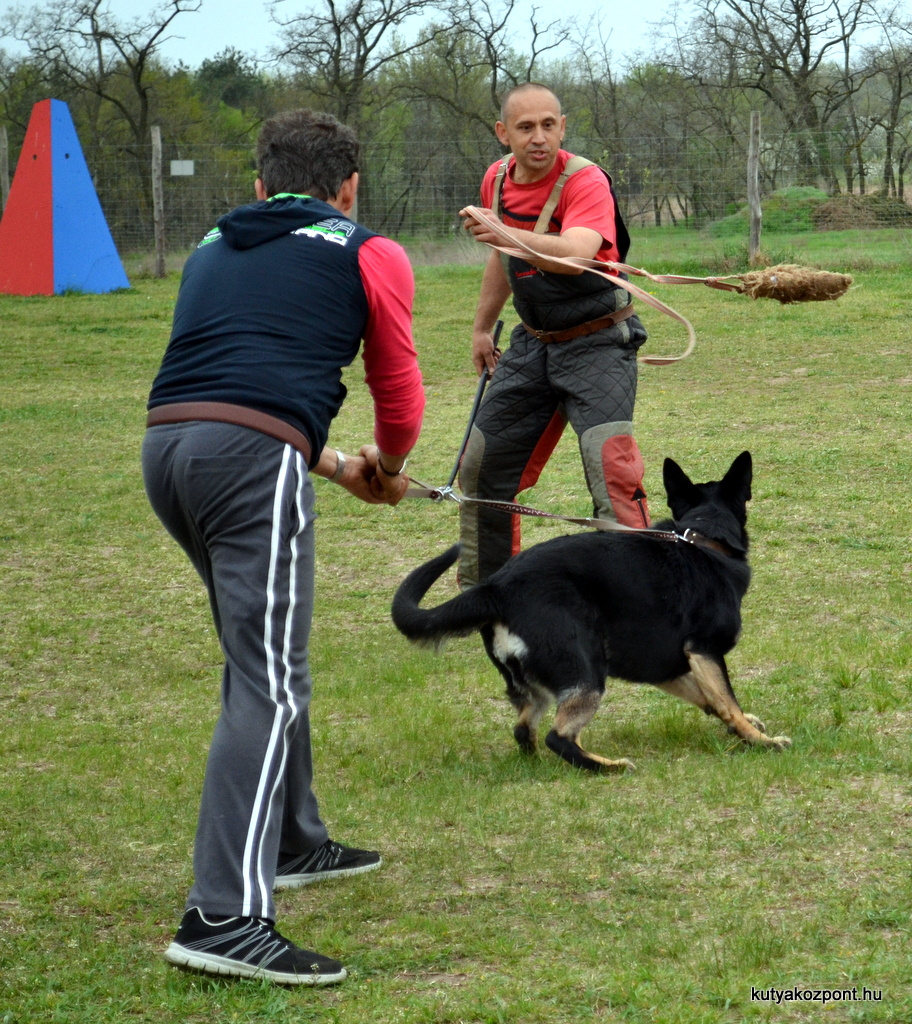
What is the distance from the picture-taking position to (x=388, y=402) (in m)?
3.05

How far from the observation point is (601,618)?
4.04 m

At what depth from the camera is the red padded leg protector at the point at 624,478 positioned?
4895 millimetres

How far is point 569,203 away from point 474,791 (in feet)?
7.83

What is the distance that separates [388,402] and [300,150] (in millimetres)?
650

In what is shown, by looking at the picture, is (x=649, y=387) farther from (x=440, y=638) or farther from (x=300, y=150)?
(x=300, y=150)

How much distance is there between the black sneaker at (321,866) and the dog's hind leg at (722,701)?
146 cm

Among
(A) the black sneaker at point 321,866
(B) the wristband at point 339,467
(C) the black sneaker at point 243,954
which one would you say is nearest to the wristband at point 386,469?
(B) the wristband at point 339,467

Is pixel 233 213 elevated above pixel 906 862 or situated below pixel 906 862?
above

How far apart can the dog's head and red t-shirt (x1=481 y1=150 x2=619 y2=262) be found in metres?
0.96

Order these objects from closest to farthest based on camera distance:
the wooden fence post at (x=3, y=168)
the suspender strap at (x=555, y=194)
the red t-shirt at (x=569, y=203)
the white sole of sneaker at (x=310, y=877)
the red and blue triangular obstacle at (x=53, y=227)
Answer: the white sole of sneaker at (x=310, y=877) < the red t-shirt at (x=569, y=203) < the suspender strap at (x=555, y=194) < the red and blue triangular obstacle at (x=53, y=227) < the wooden fence post at (x=3, y=168)

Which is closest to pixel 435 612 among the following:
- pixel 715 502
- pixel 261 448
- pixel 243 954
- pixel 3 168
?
pixel 715 502

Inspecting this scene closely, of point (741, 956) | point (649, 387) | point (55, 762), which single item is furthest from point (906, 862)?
point (649, 387)

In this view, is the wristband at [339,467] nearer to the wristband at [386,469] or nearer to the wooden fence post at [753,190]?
the wristband at [386,469]

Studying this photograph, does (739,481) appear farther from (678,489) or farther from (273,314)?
(273,314)
